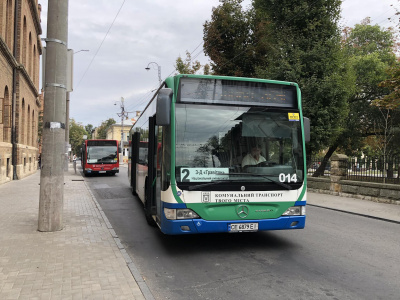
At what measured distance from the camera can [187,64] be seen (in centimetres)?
2603

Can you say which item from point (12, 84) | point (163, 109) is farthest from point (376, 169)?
point (12, 84)

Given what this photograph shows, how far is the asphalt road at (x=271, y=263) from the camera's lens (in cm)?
398

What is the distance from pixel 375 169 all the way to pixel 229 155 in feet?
31.3

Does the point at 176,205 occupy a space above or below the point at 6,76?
below

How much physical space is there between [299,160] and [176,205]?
225cm

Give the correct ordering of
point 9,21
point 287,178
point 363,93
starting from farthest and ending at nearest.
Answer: point 363,93, point 9,21, point 287,178

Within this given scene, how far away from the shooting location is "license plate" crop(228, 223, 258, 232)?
5227 mm

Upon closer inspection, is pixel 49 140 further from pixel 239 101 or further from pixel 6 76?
pixel 6 76

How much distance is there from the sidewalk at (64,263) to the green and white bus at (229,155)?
45.1 inches

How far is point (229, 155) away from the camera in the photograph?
5230 millimetres

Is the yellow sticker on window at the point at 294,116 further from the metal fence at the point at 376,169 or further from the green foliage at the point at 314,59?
the green foliage at the point at 314,59

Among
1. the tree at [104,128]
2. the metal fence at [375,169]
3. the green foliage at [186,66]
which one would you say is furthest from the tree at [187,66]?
the tree at [104,128]

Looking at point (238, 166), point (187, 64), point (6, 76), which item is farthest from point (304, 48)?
point (6, 76)

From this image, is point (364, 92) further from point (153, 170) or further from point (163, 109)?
point (163, 109)
